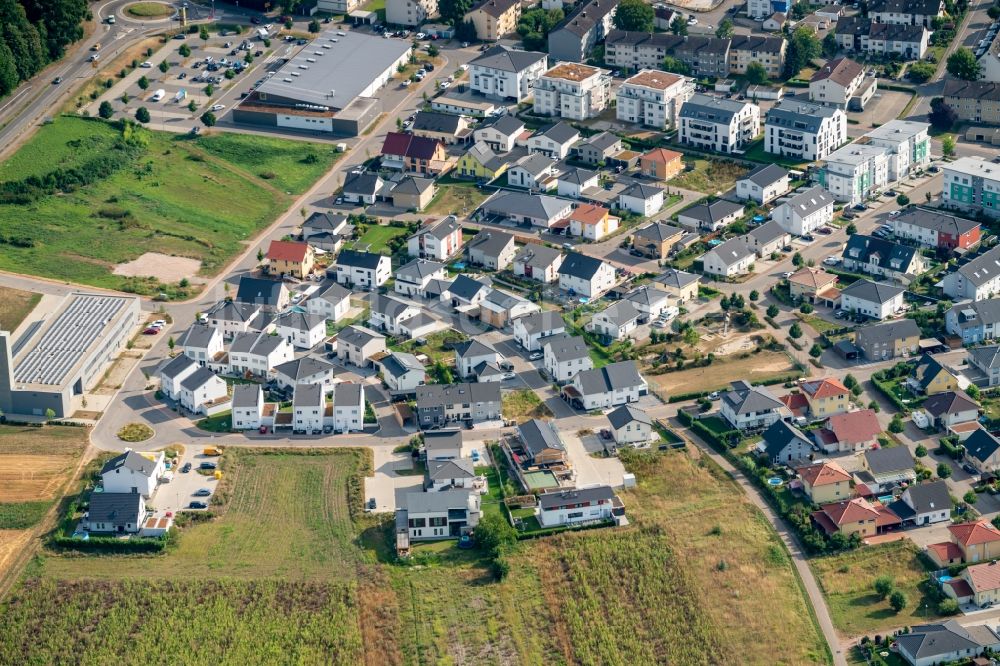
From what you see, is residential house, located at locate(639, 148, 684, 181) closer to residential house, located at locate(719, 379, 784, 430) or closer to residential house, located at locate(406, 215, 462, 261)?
residential house, located at locate(406, 215, 462, 261)

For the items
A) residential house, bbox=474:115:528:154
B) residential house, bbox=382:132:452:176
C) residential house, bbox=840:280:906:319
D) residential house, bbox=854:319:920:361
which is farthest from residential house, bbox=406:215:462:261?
residential house, bbox=854:319:920:361

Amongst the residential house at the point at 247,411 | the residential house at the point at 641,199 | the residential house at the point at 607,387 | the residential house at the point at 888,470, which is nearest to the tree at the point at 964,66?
the residential house at the point at 641,199

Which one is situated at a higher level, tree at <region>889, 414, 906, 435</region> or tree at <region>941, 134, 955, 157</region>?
tree at <region>941, 134, 955, 157</region>

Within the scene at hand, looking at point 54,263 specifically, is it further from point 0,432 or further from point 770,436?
point 770,436

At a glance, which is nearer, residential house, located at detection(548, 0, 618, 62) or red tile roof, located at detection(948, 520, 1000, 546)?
red tile roof, located at detection(948, 520, 1000, 546)

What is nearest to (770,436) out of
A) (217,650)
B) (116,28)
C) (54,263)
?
(217,650)

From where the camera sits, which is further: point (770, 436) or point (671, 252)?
point (671, 252)
